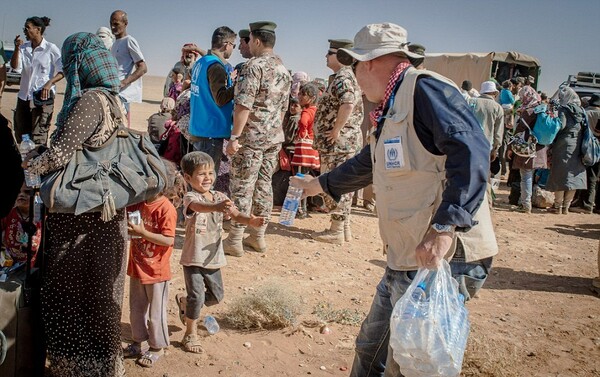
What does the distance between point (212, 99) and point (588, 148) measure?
7.61m

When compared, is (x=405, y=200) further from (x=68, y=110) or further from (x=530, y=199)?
(x=530, y=199)

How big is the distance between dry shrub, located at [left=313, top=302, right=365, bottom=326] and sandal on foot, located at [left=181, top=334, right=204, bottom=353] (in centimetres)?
121

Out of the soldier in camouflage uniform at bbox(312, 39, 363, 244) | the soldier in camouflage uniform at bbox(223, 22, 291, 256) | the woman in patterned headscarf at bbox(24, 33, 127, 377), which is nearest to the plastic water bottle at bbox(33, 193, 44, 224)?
the woman in patterned headscarf at bbox(24, 33, 127, 377)

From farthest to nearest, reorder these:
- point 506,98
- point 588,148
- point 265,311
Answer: point 506,98
point 588,148
point 265,311

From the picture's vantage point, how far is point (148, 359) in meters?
3.81

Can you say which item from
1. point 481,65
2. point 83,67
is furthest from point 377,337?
point 481,65

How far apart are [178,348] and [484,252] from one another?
2379 mm

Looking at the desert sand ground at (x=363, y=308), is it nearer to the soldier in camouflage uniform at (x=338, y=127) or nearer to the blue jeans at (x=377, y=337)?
the soldier in camouflage uniform at (x=338, y=127)

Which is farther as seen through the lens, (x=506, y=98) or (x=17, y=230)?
(x=506, y=98)

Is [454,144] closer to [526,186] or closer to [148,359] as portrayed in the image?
[148,359]

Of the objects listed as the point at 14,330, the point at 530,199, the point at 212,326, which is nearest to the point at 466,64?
the point at 530,199

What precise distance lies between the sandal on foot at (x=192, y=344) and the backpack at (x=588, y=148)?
351 inches

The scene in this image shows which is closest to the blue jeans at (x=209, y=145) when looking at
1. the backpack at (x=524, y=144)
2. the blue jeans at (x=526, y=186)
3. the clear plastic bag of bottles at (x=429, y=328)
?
the clear plastic bag of bottles at (x=429, y=328)

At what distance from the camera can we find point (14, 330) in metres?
3.00
